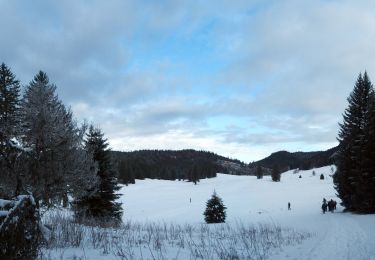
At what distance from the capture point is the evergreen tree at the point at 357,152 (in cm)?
3128

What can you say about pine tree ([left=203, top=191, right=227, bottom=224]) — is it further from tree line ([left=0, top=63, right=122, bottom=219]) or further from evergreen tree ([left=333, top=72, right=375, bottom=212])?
tree line ([left=0, top=63, right=122, bottom=219])

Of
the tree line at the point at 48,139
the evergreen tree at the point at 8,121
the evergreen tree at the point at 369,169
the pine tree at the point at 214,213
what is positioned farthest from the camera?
the pine tree at the point at 214,213

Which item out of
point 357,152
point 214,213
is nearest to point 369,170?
point 357,152

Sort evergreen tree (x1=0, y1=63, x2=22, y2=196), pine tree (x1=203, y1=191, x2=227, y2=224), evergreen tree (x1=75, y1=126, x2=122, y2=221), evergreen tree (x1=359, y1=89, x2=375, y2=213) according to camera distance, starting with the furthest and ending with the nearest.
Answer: pine tree (x1=203, y1=191, x2=227, y2=224) → evergreen tree (x1=359, y1=89, x2=375, y2=213) → evergreen tree (x1=75, y1=126, x2=122, y2=221) → evergreen tree (x1=0, y1=63, x2=22, y2=196)

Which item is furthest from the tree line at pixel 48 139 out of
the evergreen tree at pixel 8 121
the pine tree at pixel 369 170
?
the pine tree at pixel 369 170

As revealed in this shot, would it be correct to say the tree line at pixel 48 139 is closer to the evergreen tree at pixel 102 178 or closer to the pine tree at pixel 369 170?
the evergreen tree at pixel 102 178

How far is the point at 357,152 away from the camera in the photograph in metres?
32.7

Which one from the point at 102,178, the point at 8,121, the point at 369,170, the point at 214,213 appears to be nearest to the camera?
the point at 8,121

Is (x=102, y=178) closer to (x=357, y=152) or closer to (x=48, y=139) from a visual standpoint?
(x=48, y=139)

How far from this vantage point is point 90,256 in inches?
229

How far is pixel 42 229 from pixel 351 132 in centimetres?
3431

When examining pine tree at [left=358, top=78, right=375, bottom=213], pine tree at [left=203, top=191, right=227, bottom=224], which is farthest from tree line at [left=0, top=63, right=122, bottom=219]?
pine tree at [left=358, top=78, right=375, bottom=213]

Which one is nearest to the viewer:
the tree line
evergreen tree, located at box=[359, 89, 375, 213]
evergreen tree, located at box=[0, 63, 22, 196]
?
evergreen tree, located at box=[0, 63, 22, 196]

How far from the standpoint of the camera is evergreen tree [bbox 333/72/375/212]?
31281mm
